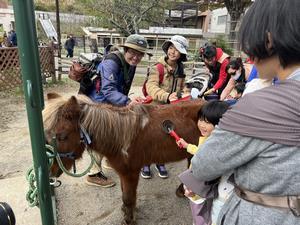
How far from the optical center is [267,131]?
85 centimetres

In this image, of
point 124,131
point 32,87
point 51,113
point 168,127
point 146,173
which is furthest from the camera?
point 146,173

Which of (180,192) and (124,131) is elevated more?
(124,131)

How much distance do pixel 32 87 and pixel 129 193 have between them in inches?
63.2

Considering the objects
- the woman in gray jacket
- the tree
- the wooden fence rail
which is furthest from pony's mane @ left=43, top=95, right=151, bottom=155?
the tree

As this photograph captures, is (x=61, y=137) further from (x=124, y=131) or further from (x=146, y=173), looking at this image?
(x=146, y=173)

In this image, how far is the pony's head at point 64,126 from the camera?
7.52ft

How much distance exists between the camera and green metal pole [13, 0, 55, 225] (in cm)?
153

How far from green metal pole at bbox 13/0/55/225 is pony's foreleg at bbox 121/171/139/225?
3.21 feet

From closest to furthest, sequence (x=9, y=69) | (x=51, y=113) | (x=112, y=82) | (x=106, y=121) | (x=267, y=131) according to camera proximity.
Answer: (x=267, y=131) → (x=51, y=113) → (x=106, y=121) → (x=112, y=82) → (x=9, y=69)

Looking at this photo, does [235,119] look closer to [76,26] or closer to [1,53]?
[1,53]

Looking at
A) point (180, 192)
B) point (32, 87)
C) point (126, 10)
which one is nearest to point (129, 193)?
point (180, 192)

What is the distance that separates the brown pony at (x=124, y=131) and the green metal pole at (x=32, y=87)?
0.50 m

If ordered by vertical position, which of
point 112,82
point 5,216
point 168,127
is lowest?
point 168,127

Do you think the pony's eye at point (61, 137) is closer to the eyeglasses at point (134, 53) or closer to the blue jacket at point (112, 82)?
the blue jacket at point (112, 82)
